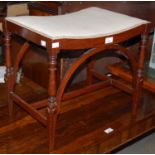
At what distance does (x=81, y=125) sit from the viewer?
141 centimetres

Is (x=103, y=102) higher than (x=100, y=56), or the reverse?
(x=100, y=56)

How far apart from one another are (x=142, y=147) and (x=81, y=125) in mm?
360

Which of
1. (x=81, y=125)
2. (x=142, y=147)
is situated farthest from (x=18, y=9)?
(x=142, y=147)

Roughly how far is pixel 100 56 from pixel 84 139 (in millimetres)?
696

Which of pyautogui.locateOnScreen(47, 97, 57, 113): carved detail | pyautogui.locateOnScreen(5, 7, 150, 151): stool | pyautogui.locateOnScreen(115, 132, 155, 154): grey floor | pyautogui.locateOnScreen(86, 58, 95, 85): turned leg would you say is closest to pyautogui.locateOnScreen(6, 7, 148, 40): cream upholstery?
pyautogui.locateOnScreen(5, 7, 150, 151): stool

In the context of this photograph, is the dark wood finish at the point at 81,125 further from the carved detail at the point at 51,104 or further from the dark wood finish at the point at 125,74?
the carved detail at the point at 51,104

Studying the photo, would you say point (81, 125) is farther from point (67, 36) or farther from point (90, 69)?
point (67, 36)

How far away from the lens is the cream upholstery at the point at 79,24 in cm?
109

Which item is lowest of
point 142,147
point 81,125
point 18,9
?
point 142,147

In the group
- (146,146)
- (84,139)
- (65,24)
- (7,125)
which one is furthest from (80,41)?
(146,146)

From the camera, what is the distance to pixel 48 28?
1.11 metres

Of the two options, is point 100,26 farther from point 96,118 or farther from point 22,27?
point 96,118

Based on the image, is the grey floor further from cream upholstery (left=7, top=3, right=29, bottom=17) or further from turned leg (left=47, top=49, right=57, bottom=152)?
cream upholstery (left=7, top=3, right=29, bottom=17)

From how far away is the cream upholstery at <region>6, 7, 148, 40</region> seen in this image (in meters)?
1.09
